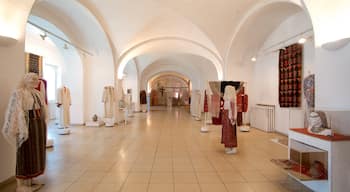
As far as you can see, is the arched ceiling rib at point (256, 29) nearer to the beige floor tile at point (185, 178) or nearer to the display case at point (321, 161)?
the display case at point (321, 161)

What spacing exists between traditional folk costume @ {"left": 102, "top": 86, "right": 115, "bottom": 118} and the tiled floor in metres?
2.67

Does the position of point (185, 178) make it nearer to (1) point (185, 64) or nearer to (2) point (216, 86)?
(2) point (216, 86)

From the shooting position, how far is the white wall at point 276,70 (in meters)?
5.65

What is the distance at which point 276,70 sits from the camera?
7.03 metres

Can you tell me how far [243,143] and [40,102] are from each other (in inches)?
187

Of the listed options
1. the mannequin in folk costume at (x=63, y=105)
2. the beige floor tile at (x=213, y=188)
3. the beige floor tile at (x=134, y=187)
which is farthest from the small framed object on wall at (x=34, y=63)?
the beige floor tile at (x=213, y=188)

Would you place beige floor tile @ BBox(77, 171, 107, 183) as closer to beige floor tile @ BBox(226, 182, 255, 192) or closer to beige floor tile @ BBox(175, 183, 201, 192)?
beige floor tile @ BBox(175, 183, 201, 192)

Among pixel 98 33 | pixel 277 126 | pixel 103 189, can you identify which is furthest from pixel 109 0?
pixel 277 126

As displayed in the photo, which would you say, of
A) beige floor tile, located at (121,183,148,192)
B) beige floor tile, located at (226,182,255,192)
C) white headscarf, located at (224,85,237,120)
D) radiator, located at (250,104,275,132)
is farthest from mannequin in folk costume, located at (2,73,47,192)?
radiator, located at (250,104,275,132)

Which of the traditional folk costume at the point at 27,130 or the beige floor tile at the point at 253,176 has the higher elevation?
the traditional folk costume at the point at 27,130

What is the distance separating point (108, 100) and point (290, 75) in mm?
6559

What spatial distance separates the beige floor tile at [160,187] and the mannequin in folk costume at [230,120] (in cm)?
203

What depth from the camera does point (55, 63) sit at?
437 inches

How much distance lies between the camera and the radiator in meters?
7.09
